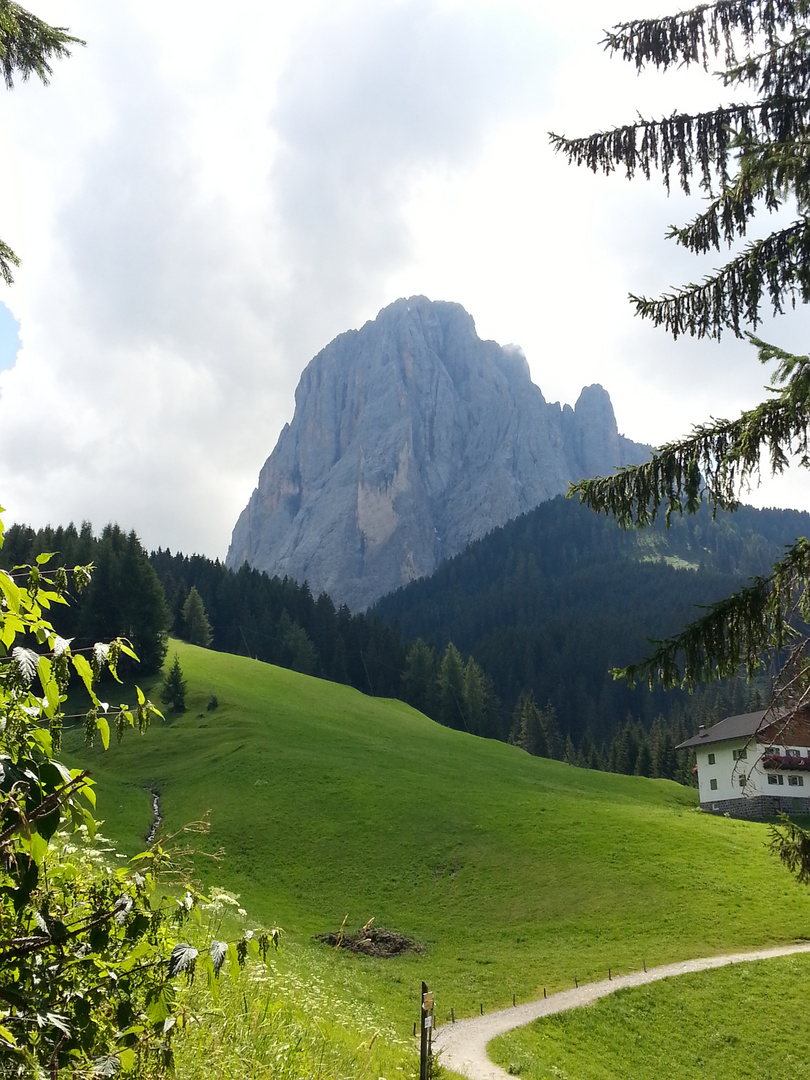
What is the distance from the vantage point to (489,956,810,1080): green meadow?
20.2 metres

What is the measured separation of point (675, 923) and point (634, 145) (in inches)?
1262

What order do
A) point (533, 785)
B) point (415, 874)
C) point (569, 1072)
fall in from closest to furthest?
point (569, 1072) → point (415, 874) → point (533, 785)

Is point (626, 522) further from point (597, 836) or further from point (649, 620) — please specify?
point (649, 620)

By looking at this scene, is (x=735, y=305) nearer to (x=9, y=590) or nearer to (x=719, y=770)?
(x=9, y=590)

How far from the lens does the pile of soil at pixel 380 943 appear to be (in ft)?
97.2

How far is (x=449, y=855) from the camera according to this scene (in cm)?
4125

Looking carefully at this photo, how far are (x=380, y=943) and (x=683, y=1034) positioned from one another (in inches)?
493

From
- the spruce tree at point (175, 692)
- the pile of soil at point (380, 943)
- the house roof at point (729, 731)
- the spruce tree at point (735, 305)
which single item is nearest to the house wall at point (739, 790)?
the house roof at point (729, 731)

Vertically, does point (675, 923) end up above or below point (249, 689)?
below

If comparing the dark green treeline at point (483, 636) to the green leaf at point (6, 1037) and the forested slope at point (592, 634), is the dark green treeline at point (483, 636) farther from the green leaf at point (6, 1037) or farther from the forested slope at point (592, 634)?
the green leaf at point (6, 1037)

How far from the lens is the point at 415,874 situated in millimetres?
39188

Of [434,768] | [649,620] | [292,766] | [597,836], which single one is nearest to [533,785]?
[434,768]

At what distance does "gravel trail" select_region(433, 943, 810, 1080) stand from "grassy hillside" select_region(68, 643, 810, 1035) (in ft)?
3.25

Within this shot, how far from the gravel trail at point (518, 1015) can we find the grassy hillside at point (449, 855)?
3.25ft
